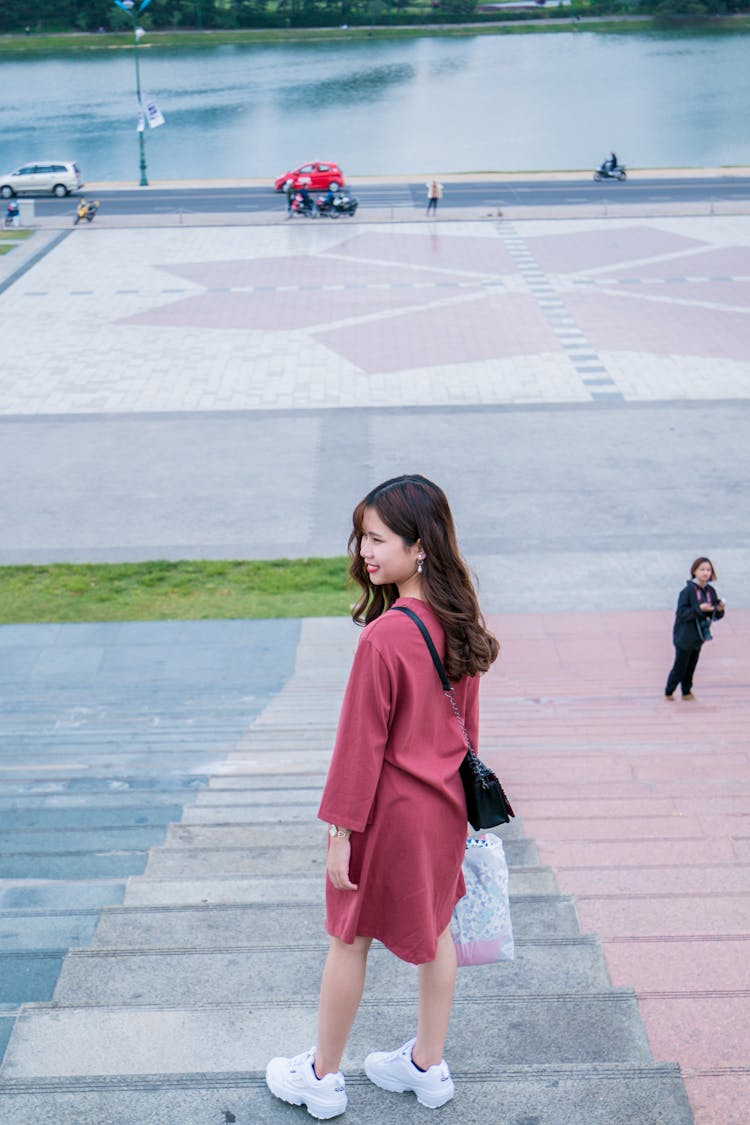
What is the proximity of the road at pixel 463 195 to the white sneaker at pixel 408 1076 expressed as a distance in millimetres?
32688

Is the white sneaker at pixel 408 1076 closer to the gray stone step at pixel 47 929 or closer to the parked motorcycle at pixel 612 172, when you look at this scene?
the gray stone step at pixel 47 929

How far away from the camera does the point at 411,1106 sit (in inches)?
122

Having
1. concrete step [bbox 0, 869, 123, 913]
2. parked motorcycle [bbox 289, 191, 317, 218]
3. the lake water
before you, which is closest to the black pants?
concrete step [bbox 0, 869, 123, 913]

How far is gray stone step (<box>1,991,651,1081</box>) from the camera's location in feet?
10.3

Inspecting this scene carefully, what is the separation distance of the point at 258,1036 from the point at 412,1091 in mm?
447

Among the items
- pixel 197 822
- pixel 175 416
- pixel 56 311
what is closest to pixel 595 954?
pixel 197 822

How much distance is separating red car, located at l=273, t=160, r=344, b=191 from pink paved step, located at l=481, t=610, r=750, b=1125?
2958 centimetres

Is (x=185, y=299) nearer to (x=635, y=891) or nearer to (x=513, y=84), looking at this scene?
(x=635, y=891)

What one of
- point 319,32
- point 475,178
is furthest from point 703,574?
point 319,32

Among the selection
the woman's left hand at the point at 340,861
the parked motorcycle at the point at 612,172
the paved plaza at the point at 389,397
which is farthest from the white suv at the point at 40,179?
the woman's left hand at the point at 340,861

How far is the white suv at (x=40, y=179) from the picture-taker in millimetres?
38188

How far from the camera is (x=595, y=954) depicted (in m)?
3.66

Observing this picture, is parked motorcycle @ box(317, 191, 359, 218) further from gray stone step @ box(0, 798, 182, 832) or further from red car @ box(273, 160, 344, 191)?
gray stone step @ box(0, 798, 182, 832)

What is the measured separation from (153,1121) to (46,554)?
10.8m
